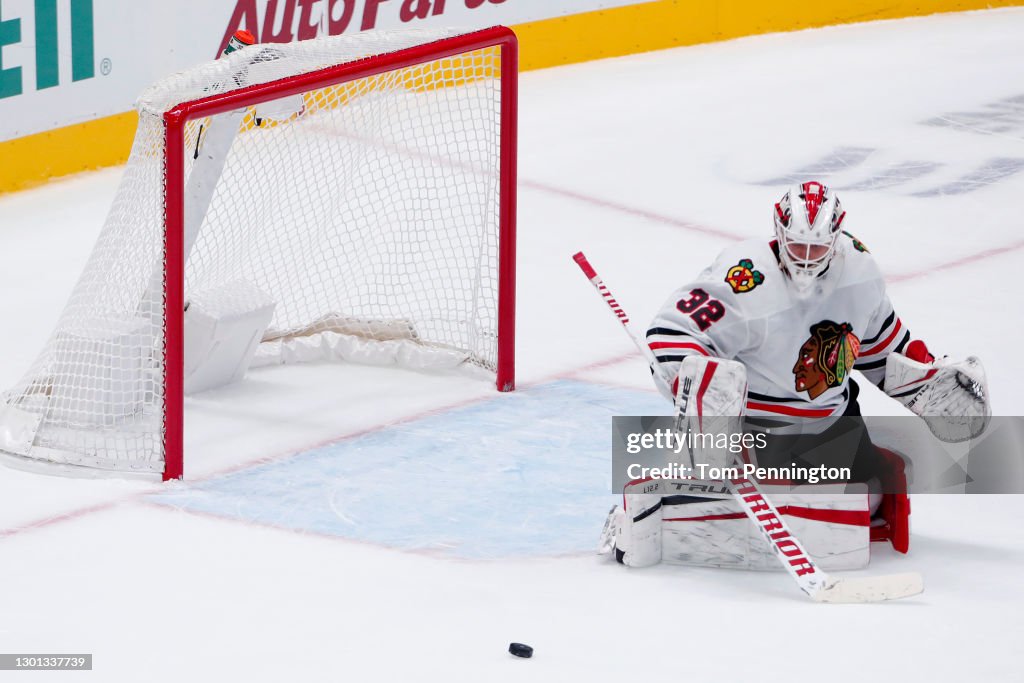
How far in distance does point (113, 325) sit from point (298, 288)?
3.65ft

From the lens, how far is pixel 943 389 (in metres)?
3.68

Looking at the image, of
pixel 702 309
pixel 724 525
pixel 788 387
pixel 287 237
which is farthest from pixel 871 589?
pixel 287 237

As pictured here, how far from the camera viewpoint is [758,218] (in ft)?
20.7

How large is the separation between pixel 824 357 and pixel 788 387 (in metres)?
0.09

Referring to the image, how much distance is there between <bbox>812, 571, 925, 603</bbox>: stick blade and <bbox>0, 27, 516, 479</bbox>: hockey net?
1.52m

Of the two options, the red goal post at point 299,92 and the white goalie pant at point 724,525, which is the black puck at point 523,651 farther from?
the red goal post at point 299,92

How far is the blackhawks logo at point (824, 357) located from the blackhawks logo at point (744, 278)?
0.15 metres

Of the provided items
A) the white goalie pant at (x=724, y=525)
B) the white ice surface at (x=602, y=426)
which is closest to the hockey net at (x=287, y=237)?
the white ice surface at (x=602, y=426)

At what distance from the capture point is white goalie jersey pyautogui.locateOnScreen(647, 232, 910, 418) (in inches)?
139

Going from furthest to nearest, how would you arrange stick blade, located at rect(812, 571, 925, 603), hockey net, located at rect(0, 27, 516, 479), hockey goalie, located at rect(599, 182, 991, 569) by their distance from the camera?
hockey net, located at rect(0, 27, 516, 479), hockey goalie, located at rect(599, 182, 991, 569), stick blade, located at rect(812, 571, 925, 603)

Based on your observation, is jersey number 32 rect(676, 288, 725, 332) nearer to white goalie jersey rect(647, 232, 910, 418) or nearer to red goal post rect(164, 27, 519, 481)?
white goalie jersey rect(647, 232, 910, 418)

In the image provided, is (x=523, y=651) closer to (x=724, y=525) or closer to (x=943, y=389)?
(x=724, y=525)

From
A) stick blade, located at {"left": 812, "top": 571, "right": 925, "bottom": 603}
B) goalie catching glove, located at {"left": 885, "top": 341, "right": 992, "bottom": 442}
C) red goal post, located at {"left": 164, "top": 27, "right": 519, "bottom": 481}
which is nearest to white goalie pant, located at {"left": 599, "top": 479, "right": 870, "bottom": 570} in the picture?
stick blade, located at {"left": 812, "top": 571, "right": 925, "bottom": 603}

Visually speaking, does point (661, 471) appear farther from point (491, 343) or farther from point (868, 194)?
point (868, 194)
